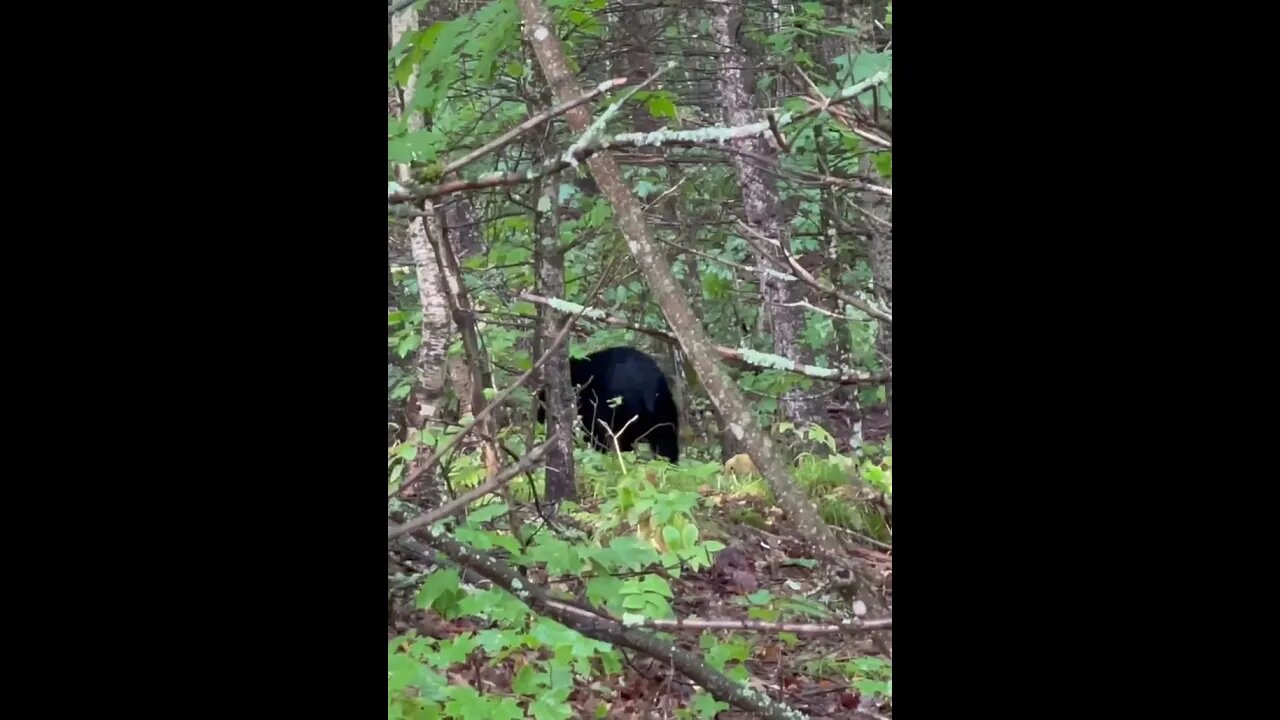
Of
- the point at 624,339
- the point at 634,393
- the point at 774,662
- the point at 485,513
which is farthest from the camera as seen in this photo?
the point at 634,393

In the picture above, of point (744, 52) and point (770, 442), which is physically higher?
point (744, 52)

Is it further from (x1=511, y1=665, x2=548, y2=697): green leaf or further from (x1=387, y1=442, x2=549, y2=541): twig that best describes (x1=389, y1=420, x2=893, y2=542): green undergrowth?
(x1=387, y1=442, x2=549, y2=541): twig

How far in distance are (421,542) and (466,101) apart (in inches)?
56.8

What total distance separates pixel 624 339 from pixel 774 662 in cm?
181

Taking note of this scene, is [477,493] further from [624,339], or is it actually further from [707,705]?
[624,339]

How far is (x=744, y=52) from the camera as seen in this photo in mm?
2699

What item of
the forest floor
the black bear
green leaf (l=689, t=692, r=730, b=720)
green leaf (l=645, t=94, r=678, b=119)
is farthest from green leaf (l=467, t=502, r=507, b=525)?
the black bear

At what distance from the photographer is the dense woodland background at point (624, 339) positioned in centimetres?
161

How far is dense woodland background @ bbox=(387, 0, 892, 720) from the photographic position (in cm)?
161

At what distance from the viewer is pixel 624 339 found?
12.4 feet

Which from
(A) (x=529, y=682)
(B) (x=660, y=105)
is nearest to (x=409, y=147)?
(B) (x=660, y=105)
